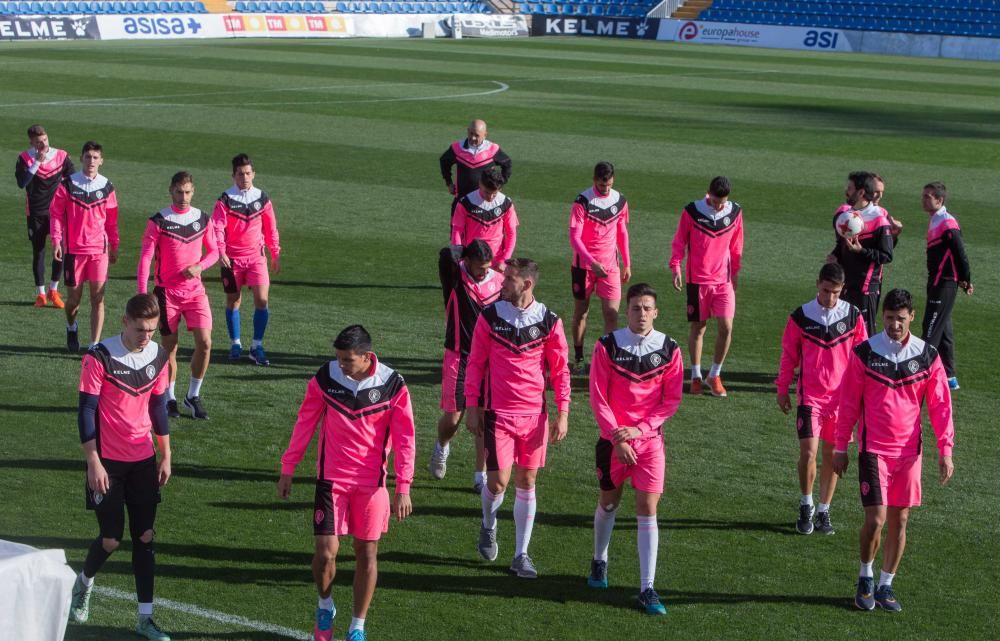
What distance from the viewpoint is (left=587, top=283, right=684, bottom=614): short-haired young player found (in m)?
8.00

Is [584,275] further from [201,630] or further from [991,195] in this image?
[991,195]

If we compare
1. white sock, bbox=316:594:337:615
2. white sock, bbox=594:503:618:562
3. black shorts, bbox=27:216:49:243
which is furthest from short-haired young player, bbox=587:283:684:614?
black shorts, bbox=27:216:49:243

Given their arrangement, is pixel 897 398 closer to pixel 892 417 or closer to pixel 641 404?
pixel 892 417

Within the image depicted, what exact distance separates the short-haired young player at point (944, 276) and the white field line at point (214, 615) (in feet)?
23.7

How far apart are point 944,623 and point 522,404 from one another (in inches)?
110

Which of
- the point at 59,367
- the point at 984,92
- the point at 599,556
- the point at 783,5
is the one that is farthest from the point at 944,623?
the point at 783,5

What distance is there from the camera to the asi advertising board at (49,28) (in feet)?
160

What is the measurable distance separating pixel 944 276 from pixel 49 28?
43.7m

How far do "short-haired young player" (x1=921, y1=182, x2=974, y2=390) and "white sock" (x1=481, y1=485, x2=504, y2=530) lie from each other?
5.60 m

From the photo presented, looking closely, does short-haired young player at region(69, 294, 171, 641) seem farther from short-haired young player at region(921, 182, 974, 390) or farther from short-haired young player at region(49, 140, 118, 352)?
short-haired young player at region(921, 182, 974, 390)

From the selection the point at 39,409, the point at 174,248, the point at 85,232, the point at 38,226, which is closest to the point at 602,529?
the point at 174,248

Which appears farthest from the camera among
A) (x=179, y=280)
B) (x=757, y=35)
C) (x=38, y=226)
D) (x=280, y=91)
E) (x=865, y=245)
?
(x=757, y=35)

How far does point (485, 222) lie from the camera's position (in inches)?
497

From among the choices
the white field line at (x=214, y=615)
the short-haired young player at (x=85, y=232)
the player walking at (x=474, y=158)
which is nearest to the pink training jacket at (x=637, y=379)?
the white field line at (x=214, y=615)
